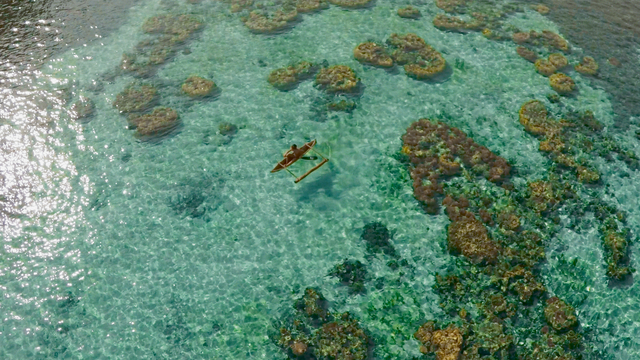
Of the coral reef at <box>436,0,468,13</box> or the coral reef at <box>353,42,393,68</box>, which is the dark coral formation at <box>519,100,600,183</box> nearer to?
the coral reef at <box>353,42,393,68</box>

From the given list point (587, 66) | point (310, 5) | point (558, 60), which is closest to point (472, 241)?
point (558, 60)

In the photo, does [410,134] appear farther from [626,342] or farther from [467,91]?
[626,342]

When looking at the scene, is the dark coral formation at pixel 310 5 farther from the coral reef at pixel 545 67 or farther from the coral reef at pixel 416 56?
the coral reef at pixel 545 67

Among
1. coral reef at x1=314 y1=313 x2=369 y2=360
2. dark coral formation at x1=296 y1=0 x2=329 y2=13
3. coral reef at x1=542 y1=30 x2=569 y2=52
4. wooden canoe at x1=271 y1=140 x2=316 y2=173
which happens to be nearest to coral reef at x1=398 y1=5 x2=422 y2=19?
dark coral formation at x1=296 y1=0 x2=329 y2=13

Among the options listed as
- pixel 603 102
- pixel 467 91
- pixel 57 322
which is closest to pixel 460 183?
pixel 467 91

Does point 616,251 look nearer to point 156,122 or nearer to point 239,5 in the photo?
point 156,122

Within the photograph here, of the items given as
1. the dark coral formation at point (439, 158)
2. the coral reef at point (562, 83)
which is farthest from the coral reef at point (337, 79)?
the coral reef at point (562, 83)
